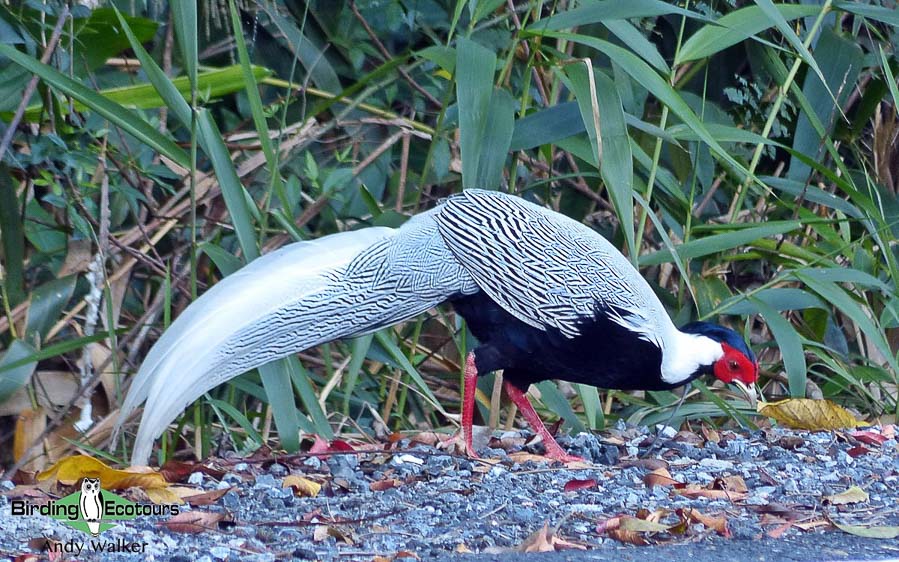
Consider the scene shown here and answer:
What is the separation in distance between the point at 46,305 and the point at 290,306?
100cm

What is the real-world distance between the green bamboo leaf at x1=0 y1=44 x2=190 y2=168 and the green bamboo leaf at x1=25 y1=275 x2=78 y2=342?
70cm

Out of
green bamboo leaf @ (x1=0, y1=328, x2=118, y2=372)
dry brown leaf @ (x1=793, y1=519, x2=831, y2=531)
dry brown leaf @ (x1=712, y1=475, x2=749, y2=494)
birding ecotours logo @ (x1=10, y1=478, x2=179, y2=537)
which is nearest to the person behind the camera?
birding ecotours logo @ (x1=10, y1=478, x2=179, y2=537)

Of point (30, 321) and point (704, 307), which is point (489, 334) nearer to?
point (704, 307)

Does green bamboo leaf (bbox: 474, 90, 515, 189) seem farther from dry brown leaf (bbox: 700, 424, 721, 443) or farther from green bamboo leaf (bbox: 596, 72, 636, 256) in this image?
dry brown leaf (bbox: 700, 424, 721, 443)

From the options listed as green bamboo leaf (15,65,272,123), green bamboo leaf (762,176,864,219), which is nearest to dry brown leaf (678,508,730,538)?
green bamboo leaf (762,176,864,219)

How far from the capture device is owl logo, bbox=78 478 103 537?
2.20 meters

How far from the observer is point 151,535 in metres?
2.20

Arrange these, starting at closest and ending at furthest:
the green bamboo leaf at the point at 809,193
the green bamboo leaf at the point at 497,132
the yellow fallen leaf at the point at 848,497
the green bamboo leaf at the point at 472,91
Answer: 1. the yellow fallen leaf at the point at 848,497
2. the green bamboo leaf at the point at 472,91
3. the green bamboo leaf at the point at 497,132
4. the green bamboo leaf at the point at 809,193

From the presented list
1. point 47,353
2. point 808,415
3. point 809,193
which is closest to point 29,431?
point 47,353

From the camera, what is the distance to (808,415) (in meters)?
3.55

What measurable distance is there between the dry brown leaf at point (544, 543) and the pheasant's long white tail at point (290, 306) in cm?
91

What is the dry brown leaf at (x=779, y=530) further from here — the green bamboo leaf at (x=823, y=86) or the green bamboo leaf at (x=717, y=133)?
the green bamboo leaf at (x=823, y=86)

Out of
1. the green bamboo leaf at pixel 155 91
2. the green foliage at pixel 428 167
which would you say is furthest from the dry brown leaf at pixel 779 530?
the green bamboo leaf at pixel 155 91

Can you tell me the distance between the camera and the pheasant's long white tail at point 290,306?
2.68 m
